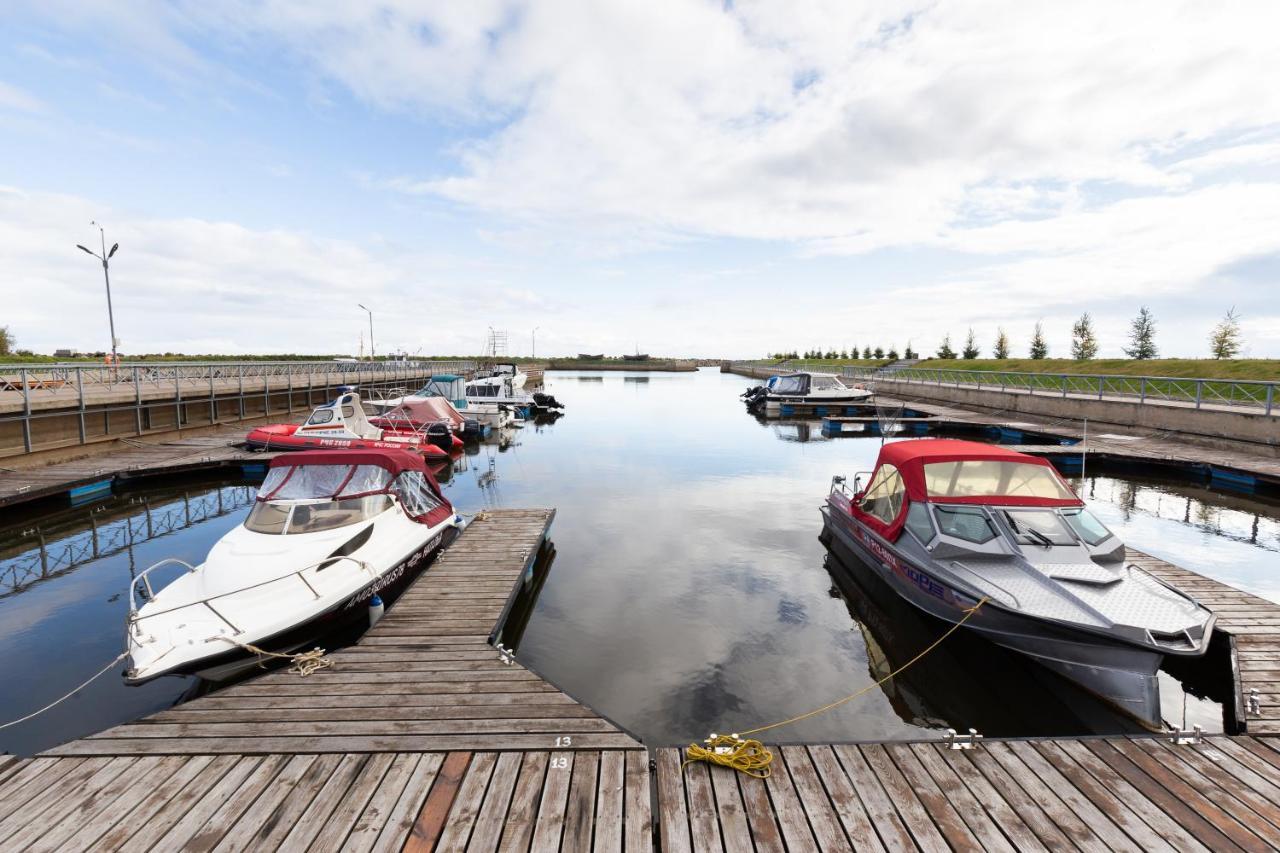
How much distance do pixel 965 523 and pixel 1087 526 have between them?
1.76 meters

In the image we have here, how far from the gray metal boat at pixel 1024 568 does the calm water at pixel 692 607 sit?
0.84m

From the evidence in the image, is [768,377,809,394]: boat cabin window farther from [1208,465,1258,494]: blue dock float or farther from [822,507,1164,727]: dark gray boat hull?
[822,507,1164,727]: dark gray boat hull

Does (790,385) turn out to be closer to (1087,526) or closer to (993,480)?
(993,480)

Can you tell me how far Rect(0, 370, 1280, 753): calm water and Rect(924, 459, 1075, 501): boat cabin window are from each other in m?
2.37

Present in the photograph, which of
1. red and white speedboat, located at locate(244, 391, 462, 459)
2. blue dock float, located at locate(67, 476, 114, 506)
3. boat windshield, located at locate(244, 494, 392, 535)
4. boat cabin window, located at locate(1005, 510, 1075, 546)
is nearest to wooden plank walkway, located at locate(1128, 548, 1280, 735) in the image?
boat cabin window, located at locate(1005, 510, 1075, 546)

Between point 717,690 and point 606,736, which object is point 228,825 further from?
point 717,690

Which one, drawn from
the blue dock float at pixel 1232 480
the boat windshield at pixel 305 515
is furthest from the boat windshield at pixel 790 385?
the boat windshield at pixel 305 515

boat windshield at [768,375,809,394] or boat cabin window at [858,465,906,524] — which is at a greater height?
boat windshield at [768,375,809,394]

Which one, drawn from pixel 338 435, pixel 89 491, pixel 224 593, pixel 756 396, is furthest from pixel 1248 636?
pixel 756 396

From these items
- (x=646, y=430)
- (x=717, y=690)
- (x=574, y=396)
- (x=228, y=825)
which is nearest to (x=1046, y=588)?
(x=717, y=690)

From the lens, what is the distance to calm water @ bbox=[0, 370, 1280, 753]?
25.2 feet

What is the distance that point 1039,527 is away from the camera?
888cm

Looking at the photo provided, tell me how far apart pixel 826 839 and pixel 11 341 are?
96.9 metres

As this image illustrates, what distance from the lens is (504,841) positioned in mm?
4211
